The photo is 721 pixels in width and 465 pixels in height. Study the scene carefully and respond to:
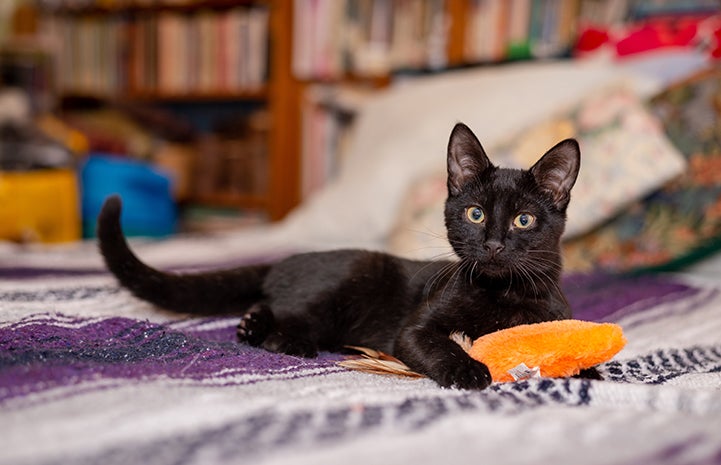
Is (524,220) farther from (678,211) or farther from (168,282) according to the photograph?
(678,211)

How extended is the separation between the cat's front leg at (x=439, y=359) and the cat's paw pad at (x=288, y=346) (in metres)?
0.14

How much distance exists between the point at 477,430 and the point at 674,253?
1.25 m

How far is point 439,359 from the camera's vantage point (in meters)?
0.95

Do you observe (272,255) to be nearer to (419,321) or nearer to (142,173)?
(419,321)

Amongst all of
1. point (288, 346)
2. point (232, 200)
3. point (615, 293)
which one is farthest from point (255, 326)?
point (232, 200)

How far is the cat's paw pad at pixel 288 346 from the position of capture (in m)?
1.10

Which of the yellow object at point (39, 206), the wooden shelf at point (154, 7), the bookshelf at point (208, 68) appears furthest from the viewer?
the wooden shelf at point (154, 7)

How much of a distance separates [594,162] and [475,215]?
31.0 inches

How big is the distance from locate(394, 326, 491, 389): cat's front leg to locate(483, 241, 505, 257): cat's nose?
5.7 inches

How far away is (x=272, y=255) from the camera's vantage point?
75.0 inches

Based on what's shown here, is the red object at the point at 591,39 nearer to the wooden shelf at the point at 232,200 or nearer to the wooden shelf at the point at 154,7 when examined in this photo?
the wooden shelf at the point at 154,7

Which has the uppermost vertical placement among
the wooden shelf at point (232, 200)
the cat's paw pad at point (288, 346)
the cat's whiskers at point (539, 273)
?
the cat's whiskers at point (539, 273)

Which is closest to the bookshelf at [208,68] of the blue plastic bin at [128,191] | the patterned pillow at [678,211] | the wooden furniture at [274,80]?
the wooden furniture at [274,80]

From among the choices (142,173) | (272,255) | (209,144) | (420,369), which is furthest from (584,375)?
(209,144)
